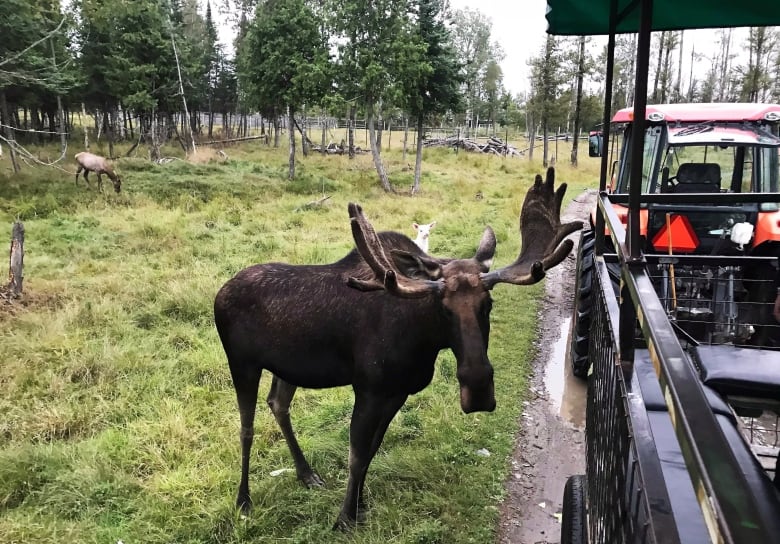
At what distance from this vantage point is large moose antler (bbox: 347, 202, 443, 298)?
117 inches

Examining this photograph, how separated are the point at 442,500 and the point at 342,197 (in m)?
15.2

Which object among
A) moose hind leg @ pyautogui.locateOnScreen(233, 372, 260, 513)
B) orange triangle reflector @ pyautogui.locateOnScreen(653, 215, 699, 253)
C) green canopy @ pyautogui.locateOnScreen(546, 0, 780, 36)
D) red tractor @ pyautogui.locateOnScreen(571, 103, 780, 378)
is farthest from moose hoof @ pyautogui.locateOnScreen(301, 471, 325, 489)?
orange triangle reflector @ pyautogui.locateOnScreen(653, 215, 699, 253)

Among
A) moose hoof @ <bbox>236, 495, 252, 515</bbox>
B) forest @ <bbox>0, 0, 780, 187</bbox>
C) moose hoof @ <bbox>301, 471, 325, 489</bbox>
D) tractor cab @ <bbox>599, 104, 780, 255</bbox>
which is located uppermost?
forest @ <bbox>0, 0, 780, 187</bbox>

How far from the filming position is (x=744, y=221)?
5.48m

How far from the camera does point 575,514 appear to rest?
99.0 inches

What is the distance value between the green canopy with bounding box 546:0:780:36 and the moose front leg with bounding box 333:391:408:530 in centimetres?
255

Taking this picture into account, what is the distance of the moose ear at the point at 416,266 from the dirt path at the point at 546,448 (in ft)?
6.25

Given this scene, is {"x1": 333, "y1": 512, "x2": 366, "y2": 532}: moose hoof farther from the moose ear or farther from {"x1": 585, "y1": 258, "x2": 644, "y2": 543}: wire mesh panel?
{"x1": 585, "y1": 258, "x2": 644, "y2": 543}: wire mesh panel

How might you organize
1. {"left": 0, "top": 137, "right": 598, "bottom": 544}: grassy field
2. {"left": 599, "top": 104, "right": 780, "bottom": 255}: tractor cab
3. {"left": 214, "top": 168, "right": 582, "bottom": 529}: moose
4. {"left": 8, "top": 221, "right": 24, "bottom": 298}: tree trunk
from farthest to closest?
{"left": 8, "top": 221, "right": 24, "bottom": 298}: tree trunk < {"left": 599, "top": 104, "right": 780, "bottom": 255}: tractor cab < {"left": 0, "top": 137, "right": 598, "bottom": 544}: grassy field < {"left": 214, "top": 168, "right": 582, "bottom": 529}: moose

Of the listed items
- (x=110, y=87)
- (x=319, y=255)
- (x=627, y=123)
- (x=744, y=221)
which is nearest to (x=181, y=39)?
(x=110, y=87)

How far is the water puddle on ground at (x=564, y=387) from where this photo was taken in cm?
547

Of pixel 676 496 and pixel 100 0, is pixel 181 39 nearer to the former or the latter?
pixel 100 0

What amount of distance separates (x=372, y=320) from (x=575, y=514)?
157 cm

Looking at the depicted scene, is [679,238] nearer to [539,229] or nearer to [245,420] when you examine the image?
[539,229]
